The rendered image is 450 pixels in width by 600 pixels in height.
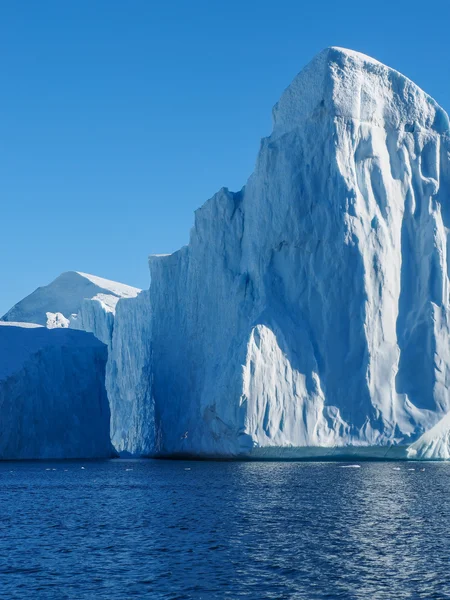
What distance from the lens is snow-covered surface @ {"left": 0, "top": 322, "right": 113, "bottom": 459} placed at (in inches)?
1389

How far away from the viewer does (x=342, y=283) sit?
29281mm

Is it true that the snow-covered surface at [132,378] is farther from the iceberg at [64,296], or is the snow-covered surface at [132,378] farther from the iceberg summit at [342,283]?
the iceberg at [64,296]

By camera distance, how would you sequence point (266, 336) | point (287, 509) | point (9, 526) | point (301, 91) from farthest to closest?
point (301, 91) → point (266, 336) → point (287, 509) → point (9, 526)

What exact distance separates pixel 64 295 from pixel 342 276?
34434 millimetres

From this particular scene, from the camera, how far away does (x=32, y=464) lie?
1357 inches

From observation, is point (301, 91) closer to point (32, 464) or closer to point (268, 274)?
point (268, 274)

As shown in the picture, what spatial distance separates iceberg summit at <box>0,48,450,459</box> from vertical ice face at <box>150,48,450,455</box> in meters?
0.04

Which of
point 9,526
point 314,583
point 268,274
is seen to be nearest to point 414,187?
point 268,274

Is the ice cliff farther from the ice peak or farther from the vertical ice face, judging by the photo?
the ice peak

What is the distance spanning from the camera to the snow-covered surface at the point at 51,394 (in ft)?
116

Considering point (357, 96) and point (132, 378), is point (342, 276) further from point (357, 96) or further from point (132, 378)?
point (132, 378)

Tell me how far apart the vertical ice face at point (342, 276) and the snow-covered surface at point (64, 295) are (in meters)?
28.5

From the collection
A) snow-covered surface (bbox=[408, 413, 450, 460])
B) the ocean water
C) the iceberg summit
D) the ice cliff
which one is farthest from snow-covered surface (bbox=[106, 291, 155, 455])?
the ocean water

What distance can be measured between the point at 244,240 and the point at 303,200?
11.3ft
